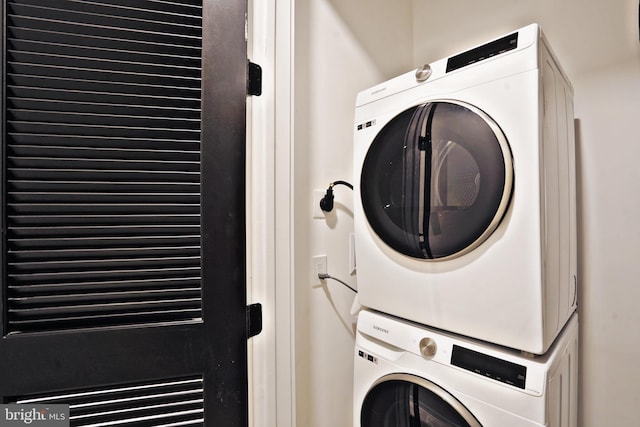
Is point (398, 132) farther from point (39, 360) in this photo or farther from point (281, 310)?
point (39, 360)

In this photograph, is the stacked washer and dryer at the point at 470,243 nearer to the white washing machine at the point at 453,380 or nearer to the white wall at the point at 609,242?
the white washing machine at the point at 453,380

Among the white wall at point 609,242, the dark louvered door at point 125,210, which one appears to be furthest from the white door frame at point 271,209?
the white wall at point 609,242

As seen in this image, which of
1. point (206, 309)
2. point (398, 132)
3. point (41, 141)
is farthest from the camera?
point (398, 132)

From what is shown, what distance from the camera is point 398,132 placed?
100 cm

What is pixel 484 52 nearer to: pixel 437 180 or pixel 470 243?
pixel 437 180

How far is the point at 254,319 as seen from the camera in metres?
0.95

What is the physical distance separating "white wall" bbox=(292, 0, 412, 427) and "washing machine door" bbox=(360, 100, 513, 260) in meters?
0.25

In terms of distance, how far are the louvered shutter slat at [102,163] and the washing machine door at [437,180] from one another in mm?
589

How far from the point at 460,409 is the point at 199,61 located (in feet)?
3.77

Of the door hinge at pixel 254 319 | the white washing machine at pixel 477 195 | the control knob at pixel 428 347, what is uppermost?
the white washing machine at pixel 477 195

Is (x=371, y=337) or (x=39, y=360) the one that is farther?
(x=371, y=337)

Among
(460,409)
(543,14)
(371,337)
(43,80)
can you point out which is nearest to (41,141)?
(43,80)

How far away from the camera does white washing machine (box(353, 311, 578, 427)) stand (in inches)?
29.1

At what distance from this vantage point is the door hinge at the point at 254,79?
92 centimetres
